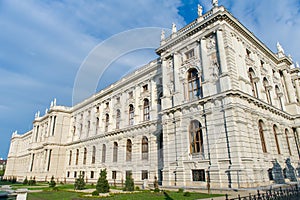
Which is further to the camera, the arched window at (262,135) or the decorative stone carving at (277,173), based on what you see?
the arched window at (262,135)

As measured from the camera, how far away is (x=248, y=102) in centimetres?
2012

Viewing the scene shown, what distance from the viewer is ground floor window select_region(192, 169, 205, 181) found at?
19350 mm

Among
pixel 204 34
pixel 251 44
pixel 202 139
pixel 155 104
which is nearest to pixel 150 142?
pixel 155 104

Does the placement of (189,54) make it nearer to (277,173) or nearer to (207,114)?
(207,114)

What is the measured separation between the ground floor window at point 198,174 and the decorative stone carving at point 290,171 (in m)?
10.2

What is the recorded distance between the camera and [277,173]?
2050cm

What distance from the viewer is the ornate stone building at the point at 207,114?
1839 cm

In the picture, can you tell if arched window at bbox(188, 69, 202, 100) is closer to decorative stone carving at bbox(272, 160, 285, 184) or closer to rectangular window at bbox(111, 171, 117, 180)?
decorative stone carving at bbox(272, 160, 285, 184)

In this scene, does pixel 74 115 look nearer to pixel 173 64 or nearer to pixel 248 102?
pixel 173 64

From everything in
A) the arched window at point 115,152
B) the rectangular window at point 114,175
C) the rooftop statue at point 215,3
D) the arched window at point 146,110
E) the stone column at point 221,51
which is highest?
the rooftop statue at point 215,3

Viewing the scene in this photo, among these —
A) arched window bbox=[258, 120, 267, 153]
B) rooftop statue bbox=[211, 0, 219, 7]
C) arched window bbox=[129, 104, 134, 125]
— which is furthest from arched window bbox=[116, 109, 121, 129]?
rooftop statue bbox=[211, 0, 219, 7]

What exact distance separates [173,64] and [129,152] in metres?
14.6

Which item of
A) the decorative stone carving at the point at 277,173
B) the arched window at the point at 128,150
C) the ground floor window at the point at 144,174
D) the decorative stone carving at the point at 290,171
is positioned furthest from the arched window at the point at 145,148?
the decorative stone carving at the point at 290,171

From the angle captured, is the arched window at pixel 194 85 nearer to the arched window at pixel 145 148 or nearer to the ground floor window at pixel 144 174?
the arched window at pixel 145 148
